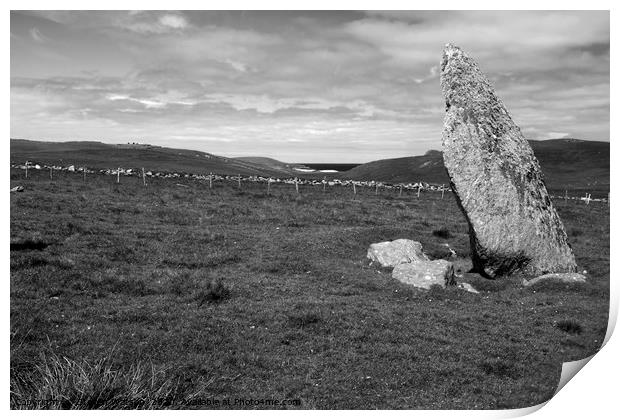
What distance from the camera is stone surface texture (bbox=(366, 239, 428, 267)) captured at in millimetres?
21016

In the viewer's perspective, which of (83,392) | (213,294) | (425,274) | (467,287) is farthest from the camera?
(467,287)

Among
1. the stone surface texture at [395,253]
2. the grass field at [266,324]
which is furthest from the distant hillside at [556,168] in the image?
the grass field at [266,324]

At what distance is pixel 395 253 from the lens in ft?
70.0

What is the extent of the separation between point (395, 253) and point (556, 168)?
136 meters

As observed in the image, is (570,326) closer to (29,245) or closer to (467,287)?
(467,287)

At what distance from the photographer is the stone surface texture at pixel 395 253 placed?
21.0 m

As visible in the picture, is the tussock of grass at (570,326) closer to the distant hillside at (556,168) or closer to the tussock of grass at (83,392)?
the tussock of grass at (83,392)

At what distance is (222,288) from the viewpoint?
15633mm

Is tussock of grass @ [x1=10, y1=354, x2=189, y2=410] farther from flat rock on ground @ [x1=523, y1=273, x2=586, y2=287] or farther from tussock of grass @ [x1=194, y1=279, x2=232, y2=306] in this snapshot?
flat rock on ground @ [x1=523, y1=273, x2=586, y2=287]

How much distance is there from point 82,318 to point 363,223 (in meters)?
22.7

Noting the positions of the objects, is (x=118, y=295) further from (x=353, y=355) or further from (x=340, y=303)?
(x=353, y=355)

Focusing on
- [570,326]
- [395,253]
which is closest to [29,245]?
[395,253]

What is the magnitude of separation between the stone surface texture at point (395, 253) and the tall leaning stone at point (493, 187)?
8.66 feet
